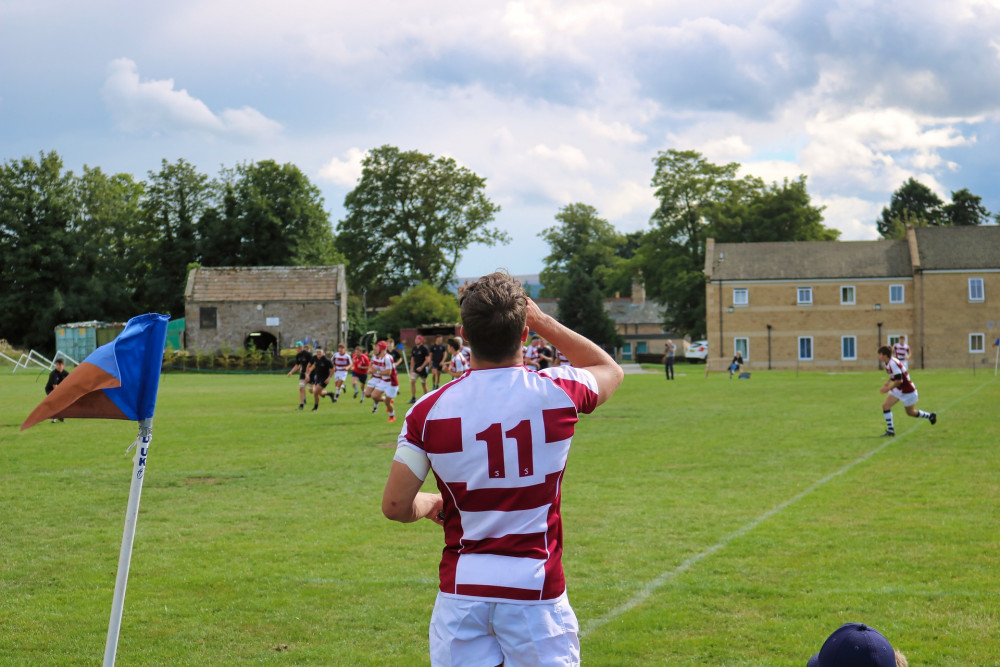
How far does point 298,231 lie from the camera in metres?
74.9

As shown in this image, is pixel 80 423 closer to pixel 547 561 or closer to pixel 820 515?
pixel 820 515

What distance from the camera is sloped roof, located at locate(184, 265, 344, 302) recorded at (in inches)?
2480

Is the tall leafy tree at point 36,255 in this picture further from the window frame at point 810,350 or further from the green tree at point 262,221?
the window frame at point 810,350

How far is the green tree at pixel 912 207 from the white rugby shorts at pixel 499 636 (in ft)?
325

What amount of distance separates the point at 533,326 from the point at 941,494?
10006 mm

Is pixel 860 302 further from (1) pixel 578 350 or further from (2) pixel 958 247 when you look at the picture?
(1) pixel 578 350

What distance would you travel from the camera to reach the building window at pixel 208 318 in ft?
207

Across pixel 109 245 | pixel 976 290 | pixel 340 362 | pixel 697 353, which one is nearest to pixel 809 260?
pixel 976 290

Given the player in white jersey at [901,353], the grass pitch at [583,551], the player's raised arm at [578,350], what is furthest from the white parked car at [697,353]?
the player's raised arm at [578,350]

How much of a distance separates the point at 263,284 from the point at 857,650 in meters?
63.8

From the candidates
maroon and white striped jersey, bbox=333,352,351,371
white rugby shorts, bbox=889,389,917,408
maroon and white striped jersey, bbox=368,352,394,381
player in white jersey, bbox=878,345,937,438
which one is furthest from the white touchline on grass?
maroon and white striped jersey, bbox=333,352,351,371

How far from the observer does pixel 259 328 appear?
2493 inches

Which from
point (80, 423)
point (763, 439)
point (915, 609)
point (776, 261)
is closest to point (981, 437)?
point (763, 439)

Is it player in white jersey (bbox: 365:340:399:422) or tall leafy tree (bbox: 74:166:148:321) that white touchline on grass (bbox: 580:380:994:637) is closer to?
player in white jersey (bbox: 365:340:399:422)
